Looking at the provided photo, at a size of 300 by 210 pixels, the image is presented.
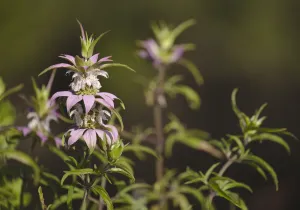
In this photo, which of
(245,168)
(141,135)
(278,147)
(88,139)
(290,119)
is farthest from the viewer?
(290,119)

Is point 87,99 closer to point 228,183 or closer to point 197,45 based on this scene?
point 228,183

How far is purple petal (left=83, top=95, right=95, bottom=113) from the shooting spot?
113cm

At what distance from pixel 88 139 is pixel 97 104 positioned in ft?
0.31

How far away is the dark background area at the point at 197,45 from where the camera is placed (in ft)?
15.2

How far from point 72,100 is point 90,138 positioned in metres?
0.08

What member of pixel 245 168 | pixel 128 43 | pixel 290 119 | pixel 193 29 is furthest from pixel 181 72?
pixel 245 168

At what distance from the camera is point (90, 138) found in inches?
45.7

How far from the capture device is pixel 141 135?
1.90 m

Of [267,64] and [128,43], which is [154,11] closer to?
[128,43]

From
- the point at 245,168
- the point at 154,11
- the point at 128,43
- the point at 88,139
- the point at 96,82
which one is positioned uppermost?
the point at 154,11

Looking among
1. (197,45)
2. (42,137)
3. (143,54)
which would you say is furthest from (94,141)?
(197,45)

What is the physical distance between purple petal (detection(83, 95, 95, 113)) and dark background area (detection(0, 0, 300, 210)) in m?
3.24

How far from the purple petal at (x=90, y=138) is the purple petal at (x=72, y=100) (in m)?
0.06

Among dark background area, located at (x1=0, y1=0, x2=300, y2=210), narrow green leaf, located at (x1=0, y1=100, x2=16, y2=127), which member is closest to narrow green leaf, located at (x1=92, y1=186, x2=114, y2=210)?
narrow green leaf, located at (x1=0, y1=100, x2=16, y2=127)
